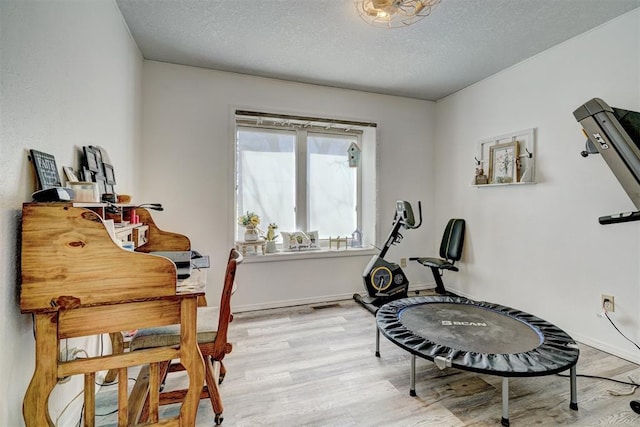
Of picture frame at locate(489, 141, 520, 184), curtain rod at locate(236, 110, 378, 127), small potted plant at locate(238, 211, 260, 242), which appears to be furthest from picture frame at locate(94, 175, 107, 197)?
picture frame at locate(489, 141, 520, 184)

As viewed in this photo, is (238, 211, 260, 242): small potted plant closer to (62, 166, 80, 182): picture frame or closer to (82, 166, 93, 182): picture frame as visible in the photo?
(82, 166, 93, 182): picture frame

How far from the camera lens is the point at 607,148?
1.82 metres

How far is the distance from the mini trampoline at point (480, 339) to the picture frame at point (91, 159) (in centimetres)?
201

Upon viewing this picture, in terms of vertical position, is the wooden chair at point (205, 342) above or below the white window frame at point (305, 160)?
below

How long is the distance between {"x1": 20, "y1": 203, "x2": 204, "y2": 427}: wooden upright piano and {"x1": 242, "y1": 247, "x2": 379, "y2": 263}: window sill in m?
2.10

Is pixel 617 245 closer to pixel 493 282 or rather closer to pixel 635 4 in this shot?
pixel 493 282

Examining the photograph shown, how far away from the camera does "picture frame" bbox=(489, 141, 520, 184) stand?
306 cm

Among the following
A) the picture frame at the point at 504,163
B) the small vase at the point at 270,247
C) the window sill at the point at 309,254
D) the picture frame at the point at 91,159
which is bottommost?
the window sill at the point at 309,254

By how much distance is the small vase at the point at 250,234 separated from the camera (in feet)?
11.1

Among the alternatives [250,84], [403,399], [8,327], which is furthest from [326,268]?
[8,327]

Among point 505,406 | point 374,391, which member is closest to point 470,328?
point 505,406

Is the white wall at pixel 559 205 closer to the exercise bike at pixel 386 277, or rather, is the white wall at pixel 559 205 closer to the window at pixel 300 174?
the exercise bike at pixel 386 277

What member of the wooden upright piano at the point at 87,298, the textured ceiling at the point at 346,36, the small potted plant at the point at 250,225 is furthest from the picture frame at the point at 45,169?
the small potted plant at the point at 250,225

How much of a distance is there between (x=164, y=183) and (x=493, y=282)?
3.70 metres
